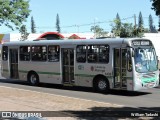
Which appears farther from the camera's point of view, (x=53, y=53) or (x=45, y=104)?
(x=53, y=53)

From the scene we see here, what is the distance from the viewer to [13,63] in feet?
84.7

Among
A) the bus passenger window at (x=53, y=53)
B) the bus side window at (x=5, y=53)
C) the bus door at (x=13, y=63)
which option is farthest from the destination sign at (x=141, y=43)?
the bus side window at (x=5, y=53)

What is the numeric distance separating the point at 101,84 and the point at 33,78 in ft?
18.7

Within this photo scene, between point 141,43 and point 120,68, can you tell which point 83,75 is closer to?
point 120,68

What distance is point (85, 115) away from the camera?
1214 cm

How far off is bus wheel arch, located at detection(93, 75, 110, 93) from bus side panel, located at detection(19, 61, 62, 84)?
8.49 feet

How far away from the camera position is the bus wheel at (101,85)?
65.3 ft

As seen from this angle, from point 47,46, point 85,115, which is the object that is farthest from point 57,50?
point 85,115

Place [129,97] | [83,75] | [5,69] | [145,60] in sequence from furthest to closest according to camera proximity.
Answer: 1. [5,69]
2. [83,75]
3. [145,60]
4. [129,97]

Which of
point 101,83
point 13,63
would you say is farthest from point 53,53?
point 13,63

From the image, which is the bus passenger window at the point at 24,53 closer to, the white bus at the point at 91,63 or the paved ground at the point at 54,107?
the white bus at the point at 91,63

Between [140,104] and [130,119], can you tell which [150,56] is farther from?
[130,119]

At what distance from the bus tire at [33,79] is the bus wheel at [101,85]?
4.90m

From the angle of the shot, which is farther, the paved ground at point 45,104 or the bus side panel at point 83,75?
the bus side panel at point 83,75
